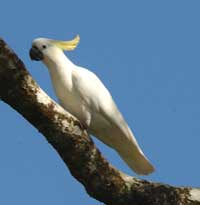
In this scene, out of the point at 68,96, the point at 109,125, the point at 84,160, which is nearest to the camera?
the point at 84,160

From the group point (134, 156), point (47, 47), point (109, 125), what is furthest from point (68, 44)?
point (134, 156)

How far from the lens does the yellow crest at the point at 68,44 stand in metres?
3.91

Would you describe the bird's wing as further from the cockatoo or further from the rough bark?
the rough bark

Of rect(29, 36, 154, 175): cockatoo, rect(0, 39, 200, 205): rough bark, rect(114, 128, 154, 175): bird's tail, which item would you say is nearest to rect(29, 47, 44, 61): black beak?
rect(29, 36, 154, 175): cockatoo

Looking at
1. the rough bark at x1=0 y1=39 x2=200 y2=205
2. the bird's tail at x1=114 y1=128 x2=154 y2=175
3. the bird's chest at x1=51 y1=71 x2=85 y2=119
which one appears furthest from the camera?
the bird's tail at x1=114 y1=128 x2=154 y2=175

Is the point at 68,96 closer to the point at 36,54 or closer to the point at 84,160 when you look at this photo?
the point at 36,54

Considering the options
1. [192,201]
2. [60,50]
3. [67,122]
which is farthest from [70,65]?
[192,201]

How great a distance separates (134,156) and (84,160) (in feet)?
4.10

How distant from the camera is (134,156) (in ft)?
12.6

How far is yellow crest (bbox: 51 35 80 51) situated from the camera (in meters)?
3.91

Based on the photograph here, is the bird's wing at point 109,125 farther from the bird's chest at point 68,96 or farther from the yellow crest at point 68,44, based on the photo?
the yellow crest at point 68,44

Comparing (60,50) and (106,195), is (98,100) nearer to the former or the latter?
(60,50)

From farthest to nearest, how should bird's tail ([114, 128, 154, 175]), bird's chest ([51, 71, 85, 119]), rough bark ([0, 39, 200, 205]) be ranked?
bird's tail ([114, 128, 154, 175]) → bird's chest ([51, 71, 85, 119]) → rough bark ([0, 39, 200, 205])

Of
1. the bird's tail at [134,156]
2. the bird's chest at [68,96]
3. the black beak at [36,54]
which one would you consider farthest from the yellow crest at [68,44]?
A: the bird's tail at [134,156]
